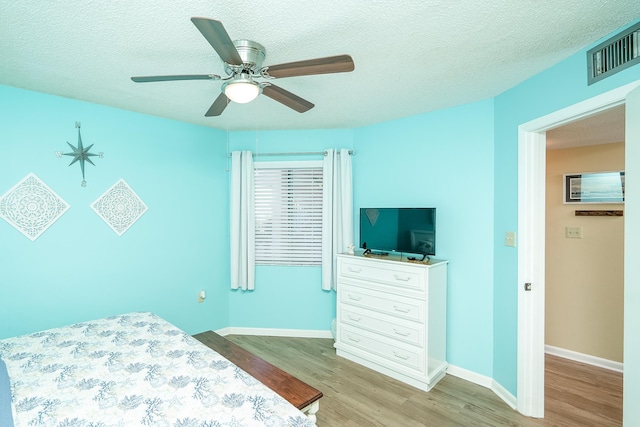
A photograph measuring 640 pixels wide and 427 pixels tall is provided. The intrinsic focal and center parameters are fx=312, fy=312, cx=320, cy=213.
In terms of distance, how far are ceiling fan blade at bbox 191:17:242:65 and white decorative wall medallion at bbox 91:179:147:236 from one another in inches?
86.6

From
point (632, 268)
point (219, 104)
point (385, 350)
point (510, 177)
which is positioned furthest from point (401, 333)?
point (219, 104)

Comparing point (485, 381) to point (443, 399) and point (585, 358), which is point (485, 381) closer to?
point (443, 399)

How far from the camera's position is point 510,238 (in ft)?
8.02

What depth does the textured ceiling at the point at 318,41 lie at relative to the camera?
1477 mm

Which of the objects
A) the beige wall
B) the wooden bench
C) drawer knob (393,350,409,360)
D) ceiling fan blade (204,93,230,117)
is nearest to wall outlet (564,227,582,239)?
the beige wall

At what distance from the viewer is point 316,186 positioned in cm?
370

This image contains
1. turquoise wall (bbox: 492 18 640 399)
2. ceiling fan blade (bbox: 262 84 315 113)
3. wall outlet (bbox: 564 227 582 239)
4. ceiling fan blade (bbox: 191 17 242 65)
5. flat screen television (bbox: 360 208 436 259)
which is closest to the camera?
ceiling fan blade (bbox: 191 17 242 65)

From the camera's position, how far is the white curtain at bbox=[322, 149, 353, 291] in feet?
11.6

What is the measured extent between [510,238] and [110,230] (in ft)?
11.5

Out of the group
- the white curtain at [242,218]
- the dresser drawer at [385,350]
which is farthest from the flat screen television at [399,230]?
the white curtain at [242,218]

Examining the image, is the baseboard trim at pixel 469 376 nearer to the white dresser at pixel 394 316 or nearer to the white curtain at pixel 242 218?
the white dresser at pixel 394 316

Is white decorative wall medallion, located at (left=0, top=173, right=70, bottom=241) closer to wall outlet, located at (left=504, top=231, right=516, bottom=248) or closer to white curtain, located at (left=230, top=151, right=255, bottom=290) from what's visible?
white curtain, located at (left=230, top=151, right=255, bottom=290)

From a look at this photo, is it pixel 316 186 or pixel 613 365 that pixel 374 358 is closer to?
pixel 316 186

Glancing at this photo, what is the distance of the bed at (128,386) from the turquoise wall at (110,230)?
0.68 meters
